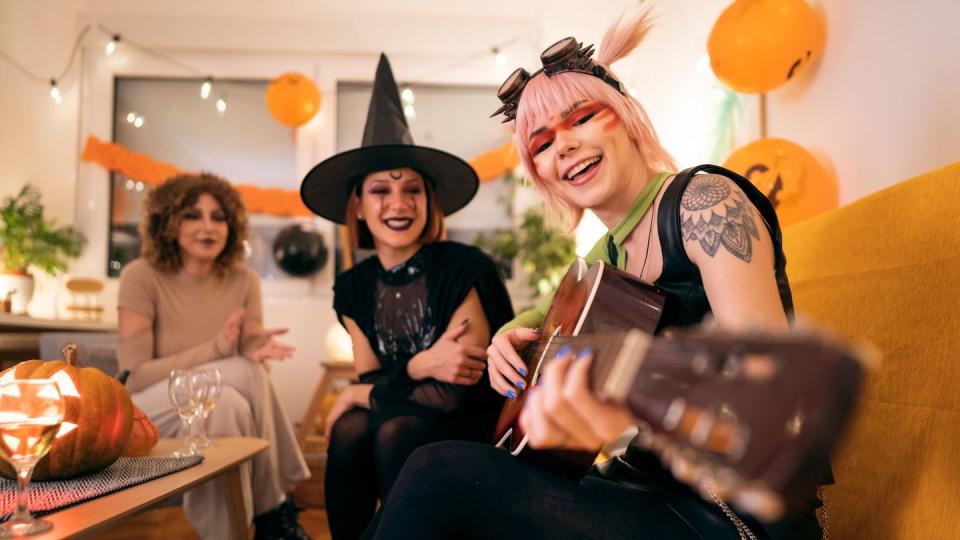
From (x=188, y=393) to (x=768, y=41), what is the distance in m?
2.03

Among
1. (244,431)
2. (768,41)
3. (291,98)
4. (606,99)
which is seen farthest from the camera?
(291,98)

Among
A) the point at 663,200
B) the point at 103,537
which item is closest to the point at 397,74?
the point at 103,537

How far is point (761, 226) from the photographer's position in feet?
3.28

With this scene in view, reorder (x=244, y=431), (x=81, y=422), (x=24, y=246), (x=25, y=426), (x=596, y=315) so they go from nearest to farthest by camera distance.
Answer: (x=596, y=315) → (x=25, y=426) → (x=81, y=422) → (x=244, y=431) → (x=24, y=246)

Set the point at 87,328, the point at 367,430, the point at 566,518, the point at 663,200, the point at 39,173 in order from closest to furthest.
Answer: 1. the point at 566,518
2. the point at 663,200
3. the point at 367,430
4. the point at 87,328
5. the point at 39,173

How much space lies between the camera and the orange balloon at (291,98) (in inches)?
200

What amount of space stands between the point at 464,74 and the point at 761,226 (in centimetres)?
508

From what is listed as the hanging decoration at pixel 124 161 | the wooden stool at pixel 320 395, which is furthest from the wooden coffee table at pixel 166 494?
the hanging decoration at pixel 124 161

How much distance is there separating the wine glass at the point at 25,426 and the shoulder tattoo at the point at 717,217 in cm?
107

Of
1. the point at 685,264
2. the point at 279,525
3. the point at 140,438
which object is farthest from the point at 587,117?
the point at 279,525

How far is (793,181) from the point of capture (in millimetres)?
2191

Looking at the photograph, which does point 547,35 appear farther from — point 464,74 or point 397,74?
point 397,74

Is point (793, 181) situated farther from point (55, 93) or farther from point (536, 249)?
→ point (55, 93)

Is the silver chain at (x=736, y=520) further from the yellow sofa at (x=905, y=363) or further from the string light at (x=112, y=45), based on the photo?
the string light at (x=112, y=45)
